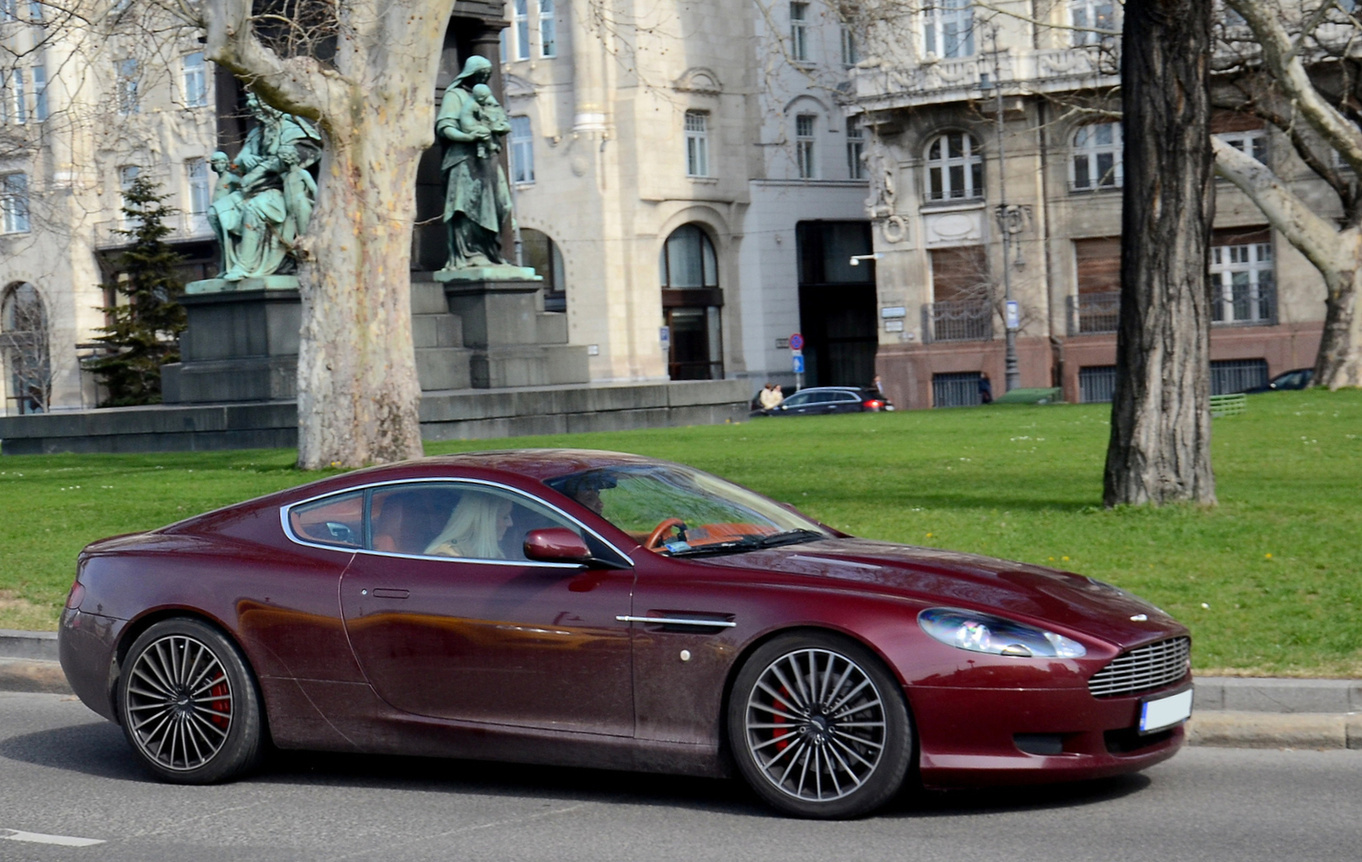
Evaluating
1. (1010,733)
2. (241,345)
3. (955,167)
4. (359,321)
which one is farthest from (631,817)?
(955,167)

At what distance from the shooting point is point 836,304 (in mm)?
62156

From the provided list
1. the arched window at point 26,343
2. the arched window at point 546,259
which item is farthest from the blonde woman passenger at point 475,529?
the arched window at point 26,343

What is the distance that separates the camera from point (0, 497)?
18062 millimetres

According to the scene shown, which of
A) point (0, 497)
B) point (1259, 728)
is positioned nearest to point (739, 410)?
point (0, 497)

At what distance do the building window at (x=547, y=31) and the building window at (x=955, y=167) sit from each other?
11879 mm

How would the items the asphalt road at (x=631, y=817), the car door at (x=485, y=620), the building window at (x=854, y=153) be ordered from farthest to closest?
1. the building window at (x=854, y=153)
2. the car door at (x=485, y=620)
3. the asphalt road at (x=631, y=817)

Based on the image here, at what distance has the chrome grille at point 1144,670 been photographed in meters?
6.33

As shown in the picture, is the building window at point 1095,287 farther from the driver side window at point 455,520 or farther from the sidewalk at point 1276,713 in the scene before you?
the driver side window at point 455,520

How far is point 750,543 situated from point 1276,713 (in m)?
2.40

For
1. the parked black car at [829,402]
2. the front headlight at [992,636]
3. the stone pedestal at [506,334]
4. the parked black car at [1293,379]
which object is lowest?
the parked black car at [829,402]


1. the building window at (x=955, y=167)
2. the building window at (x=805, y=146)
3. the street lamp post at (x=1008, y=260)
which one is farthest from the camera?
the building window at (x=805, y=146)

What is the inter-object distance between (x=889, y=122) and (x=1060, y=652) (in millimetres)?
48022

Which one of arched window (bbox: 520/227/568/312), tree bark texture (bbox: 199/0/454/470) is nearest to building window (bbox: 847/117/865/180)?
arched window (bbox: 520/227/568/312)

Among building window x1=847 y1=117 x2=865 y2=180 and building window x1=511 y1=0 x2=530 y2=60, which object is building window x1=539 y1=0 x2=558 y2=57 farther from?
building window x1=847 y1=117 x2=865 y2=180
